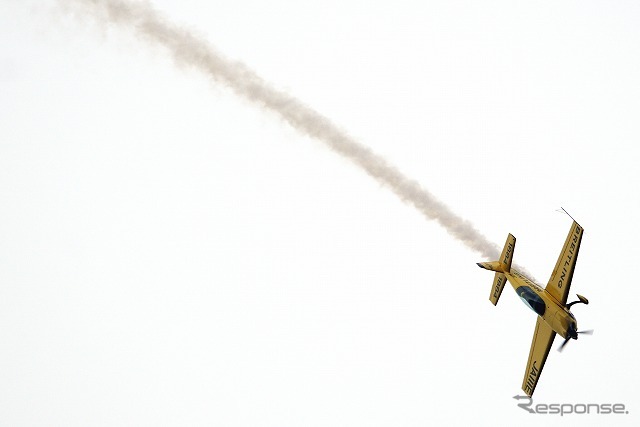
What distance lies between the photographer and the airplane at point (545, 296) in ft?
210

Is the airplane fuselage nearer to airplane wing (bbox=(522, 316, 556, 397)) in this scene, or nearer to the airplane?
the airplane

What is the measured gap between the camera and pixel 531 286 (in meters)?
67.2

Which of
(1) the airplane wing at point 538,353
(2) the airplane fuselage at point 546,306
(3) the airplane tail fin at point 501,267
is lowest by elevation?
(1) the airplane wing at point 538,353

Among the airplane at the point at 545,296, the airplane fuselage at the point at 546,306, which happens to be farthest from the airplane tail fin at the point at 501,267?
the airplane fuselage at the point at 546,306

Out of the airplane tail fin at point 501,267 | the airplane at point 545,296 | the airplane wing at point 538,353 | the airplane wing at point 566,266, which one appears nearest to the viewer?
the airplane wing at point 566,266

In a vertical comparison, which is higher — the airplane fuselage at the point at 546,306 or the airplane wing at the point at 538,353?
the airplane fuselage at the point at 546,306

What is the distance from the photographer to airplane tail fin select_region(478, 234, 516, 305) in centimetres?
6850

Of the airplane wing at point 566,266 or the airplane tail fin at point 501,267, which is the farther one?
the airplane tail fin at point 501,267

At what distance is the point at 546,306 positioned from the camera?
215 feet

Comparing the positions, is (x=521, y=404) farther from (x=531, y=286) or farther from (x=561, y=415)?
(x=531, y=286)

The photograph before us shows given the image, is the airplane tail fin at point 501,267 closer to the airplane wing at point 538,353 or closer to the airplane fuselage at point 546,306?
the airplane fuselage at point 546,306

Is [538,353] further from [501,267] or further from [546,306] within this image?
[501,267]

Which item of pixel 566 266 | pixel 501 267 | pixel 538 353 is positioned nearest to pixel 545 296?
pixel 566 266

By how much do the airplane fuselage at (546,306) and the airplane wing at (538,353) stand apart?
2026 millimetres
